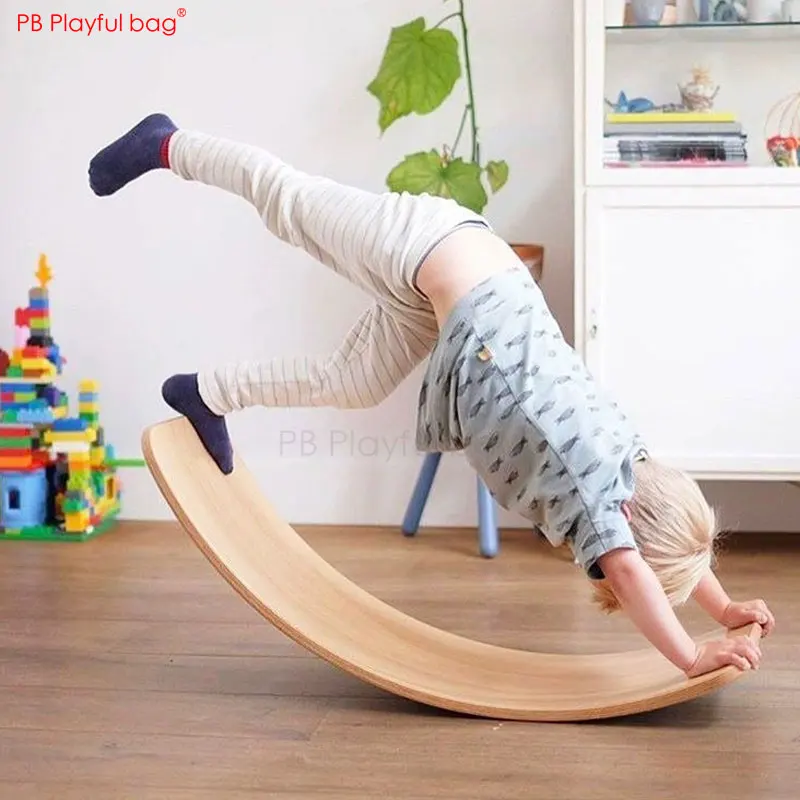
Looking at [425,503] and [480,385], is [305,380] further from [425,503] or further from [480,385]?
[425,503]

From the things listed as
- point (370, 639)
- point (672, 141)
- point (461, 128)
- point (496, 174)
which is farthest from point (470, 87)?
point (370, 639)

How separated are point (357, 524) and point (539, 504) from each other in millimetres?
Result: 1559

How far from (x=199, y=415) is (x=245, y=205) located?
1.38m

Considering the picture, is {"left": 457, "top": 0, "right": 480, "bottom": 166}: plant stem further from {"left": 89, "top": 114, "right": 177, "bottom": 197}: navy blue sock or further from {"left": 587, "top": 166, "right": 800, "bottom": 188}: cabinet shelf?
{"left": 89, "top": 114, "right": 177, "bottom": 197}: navy blue sock

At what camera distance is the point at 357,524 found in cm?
330

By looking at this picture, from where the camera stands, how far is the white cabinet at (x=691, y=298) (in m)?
2.76

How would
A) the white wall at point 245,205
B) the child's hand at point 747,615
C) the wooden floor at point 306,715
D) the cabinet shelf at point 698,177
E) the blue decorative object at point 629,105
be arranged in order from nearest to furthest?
the wooden floor at point 306,715 < the child's hand at point 747,615 < the cabinet shelf at point 698,177 < the blue decorative object at point 629,105 < the white wall at point 245,205

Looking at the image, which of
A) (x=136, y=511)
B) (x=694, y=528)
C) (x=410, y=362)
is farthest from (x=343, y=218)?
(x=136, y=511)

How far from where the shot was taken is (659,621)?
1673mm

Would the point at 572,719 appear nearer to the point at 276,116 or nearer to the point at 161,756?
the point at 161,756

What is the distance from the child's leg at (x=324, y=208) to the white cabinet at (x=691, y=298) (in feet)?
2.98

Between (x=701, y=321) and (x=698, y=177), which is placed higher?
(x=698, y=177)

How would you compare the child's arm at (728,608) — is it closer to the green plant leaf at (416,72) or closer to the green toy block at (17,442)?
the green plant leaf at (416,72)

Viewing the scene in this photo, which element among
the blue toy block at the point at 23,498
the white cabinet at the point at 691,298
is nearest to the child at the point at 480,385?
the white cabinet at the point at 691,298
